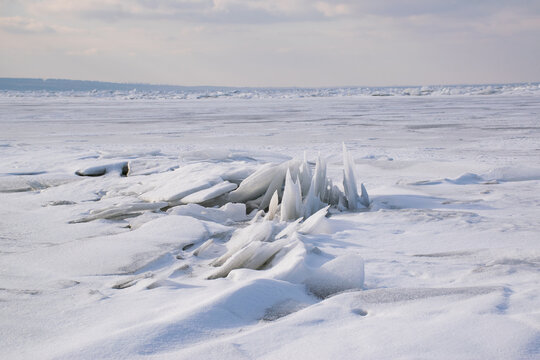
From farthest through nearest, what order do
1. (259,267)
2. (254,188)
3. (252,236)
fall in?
(254,188)
(252,236)
(259,267)

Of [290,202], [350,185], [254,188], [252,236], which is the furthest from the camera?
[254,188]

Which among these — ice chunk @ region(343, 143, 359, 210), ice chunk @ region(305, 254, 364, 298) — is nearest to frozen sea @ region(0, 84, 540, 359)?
ice chunk @ region(305, 254, 364, 298)

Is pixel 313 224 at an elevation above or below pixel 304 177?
below

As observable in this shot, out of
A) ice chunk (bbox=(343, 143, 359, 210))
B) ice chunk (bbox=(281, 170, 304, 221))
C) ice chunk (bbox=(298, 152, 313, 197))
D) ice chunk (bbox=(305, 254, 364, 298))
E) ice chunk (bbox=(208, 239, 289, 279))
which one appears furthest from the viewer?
ice chunk (bbox=(298, 152, 313, 197))

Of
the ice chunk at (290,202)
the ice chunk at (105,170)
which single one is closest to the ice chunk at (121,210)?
the ice chunk at (290,202)

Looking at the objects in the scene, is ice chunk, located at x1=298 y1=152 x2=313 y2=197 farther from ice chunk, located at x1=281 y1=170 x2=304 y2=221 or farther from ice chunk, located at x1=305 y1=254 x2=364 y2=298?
ice chunk, located at x1=305 y1=254 x2=364 y2=298

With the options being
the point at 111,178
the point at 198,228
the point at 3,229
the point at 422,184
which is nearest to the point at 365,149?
the point at 422,184

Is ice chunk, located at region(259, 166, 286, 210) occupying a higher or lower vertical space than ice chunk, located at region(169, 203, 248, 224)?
higher

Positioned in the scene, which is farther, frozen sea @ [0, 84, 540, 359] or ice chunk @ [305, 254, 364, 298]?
ice chunk @ [305, 254, 364, 298]

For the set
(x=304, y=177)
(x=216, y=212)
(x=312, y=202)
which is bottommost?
(x=216, y=212)

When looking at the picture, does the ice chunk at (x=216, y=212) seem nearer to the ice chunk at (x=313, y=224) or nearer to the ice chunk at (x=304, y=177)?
the ice chunk at (x=304, y=177)

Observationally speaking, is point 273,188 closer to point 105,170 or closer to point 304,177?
point 304,177

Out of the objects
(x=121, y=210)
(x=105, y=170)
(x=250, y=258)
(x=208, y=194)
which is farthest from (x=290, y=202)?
(x=105, y=170)

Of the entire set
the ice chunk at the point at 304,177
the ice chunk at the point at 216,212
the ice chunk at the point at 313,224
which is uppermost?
the ice chunk at the point at 304,177
